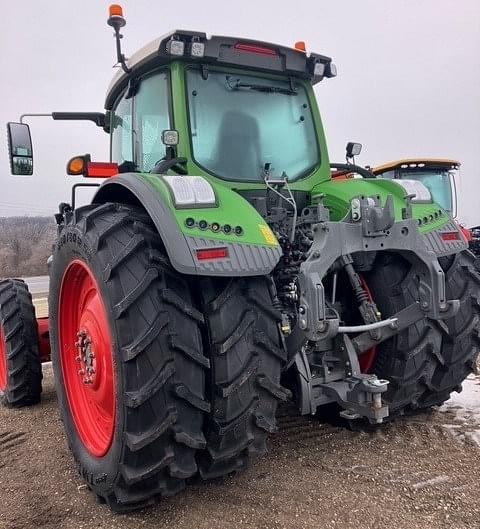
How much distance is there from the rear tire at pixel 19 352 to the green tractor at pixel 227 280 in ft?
3.33

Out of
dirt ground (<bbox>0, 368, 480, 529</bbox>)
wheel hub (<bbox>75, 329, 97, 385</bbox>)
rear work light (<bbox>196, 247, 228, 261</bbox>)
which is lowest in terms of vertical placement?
dirt ground (<bbox>0, 368, 480, 529</bbox>)

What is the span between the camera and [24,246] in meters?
27.6

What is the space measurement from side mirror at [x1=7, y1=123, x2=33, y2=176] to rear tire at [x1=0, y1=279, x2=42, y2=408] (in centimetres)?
122

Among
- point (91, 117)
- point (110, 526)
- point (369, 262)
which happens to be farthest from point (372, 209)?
point (91, 117)

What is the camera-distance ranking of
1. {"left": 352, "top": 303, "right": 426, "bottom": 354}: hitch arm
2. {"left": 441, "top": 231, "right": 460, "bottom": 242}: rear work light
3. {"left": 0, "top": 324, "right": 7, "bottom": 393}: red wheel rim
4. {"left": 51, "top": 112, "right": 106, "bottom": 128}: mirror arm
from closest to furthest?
{"left": 352, "top": 303, "right": 426, "bottom": 354}: hitch arm → {"left": 441, "top": 231, "right": 460, "bottom": 242}: rear work light → {"left": 51, "top": 112, "right": 106, "bottom": 128}: mirror arm → {"left": 0, "top": 324, "right": 7, "bottom": 393}: red wheel rim

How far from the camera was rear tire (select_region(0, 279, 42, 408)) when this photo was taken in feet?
13.2

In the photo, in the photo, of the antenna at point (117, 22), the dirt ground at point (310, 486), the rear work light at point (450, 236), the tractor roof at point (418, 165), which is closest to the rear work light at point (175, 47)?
the antenna at point (117, 22)

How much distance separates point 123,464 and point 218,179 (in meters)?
1.62

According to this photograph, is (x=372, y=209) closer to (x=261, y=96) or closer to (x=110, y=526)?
(x=261, y=96)

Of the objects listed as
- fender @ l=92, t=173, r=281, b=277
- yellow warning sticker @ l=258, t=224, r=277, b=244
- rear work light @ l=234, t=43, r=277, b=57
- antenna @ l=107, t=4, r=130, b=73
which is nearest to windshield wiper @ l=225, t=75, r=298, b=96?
rear work light @ l=234, t=43, r=277, b=57

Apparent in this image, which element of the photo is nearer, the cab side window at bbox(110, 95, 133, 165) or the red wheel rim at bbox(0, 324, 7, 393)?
the cab side window at bbox(110, 95, 133, 165)

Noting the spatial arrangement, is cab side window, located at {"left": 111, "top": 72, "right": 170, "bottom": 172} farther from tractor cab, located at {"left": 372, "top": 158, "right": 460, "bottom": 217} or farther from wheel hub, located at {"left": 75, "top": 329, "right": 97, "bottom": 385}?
tractor cab, located at {"left": 372, "top": 158, "right": 460, "bottom": 217}

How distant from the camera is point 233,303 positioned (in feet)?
7.29

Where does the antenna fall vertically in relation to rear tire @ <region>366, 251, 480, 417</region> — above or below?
above
